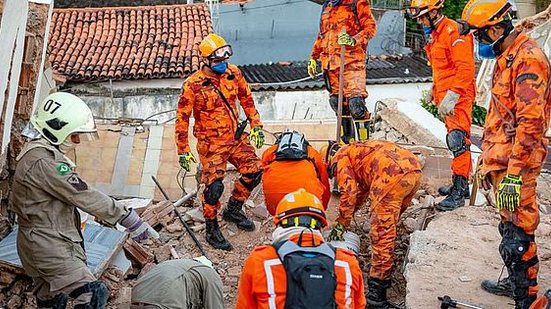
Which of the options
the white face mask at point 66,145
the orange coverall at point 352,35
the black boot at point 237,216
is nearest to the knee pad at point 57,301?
the white face mask at point 66,145

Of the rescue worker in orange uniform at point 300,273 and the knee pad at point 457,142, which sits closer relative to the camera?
the rescue worker in orange uniform at point 300,273

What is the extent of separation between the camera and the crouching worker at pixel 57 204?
4.68 meters

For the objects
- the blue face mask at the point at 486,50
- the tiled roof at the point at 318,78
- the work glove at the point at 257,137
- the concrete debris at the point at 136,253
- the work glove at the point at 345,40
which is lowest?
the tiled roof at the point at 318,78

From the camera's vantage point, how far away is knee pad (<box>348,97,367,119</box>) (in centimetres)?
790

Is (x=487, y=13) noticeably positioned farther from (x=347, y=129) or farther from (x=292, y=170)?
(x=347, y=129)

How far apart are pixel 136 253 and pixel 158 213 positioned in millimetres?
1121

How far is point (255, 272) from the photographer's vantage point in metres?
3.85

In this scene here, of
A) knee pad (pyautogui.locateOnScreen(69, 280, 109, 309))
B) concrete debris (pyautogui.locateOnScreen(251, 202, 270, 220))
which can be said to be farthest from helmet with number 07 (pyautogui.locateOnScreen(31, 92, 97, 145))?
concrete debris (pyautogui.locateOnScreen(251, 202, 270, 220))

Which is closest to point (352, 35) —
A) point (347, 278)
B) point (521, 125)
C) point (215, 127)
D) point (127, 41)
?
point (215, 127)

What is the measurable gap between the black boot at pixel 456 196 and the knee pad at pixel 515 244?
233 centimetres

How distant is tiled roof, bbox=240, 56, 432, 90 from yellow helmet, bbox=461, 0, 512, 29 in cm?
1224

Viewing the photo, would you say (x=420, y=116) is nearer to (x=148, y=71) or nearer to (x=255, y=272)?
(x=255, y=272)

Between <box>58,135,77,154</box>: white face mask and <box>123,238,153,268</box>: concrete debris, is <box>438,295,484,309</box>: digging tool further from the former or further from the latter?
<box>123,238,153,268</box>: concrete debris

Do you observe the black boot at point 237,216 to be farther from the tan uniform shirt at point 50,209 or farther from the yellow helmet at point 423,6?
the tan uniform shirt at point 50,209
